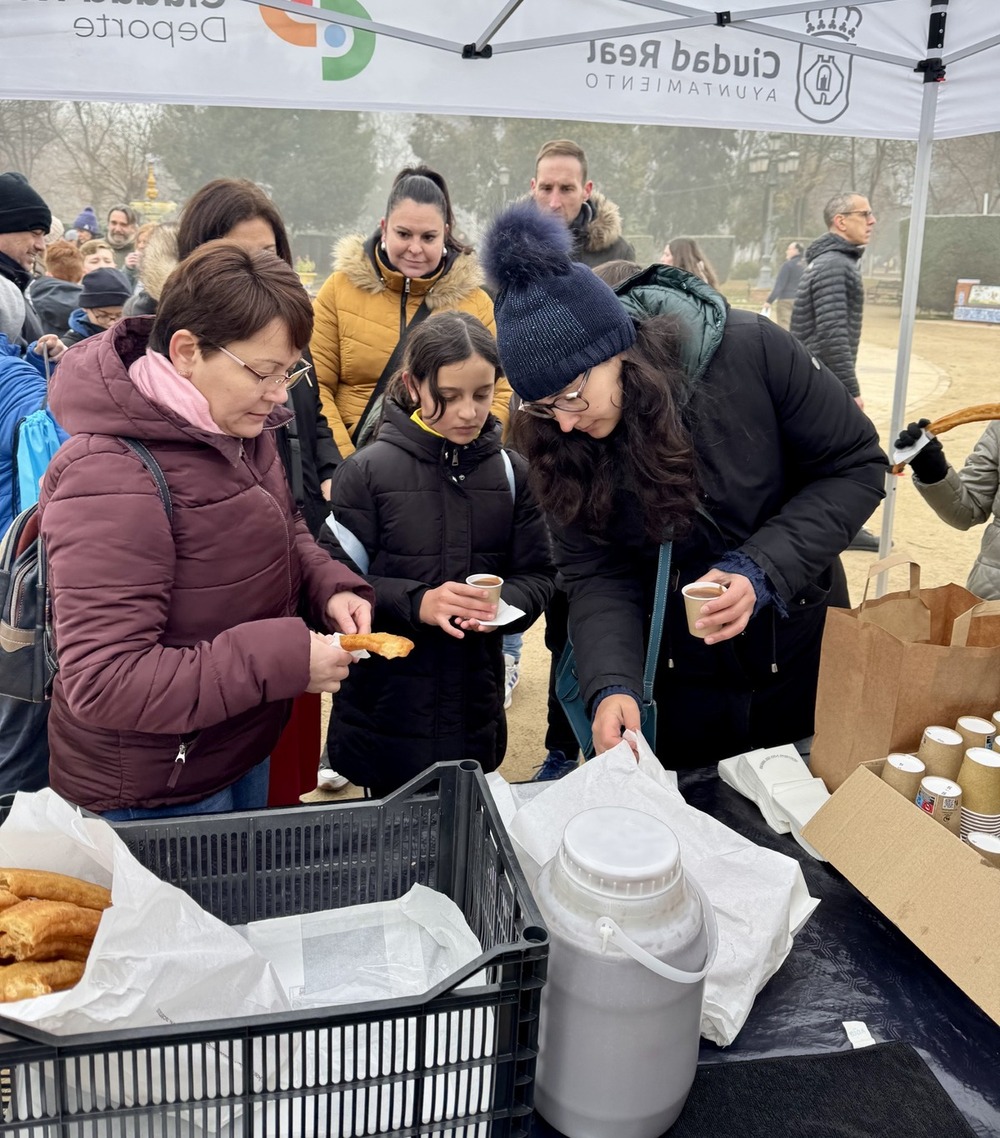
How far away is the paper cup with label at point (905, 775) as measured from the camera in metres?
1.30

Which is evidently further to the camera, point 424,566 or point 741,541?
point 424,566

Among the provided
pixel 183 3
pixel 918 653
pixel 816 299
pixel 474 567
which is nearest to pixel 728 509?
pixel 918 653

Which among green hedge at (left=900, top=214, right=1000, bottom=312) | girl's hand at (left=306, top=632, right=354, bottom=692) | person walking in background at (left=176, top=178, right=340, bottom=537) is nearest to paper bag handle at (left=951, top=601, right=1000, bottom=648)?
girl's hand at (left=306, top=632, right=354, bottom=692)

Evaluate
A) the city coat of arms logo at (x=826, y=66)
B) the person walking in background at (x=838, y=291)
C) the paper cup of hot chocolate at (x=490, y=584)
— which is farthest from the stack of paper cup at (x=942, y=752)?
the person walking in background at (x=838, y=291)

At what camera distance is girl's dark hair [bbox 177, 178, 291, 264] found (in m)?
2.34

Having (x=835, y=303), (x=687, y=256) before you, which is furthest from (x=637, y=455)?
(x=835, y=303)

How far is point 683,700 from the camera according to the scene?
1864 millimetres

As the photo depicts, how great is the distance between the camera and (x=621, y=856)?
0.89 m

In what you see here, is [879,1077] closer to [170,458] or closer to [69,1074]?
[69,1074]

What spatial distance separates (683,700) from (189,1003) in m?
1.20

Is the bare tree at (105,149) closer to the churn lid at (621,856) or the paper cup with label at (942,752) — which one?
the paper cup with label at (942,752)

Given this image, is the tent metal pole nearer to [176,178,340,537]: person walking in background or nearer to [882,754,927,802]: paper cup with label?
[176,178,340,537]: person walking in background

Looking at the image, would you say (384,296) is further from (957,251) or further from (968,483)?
(957,251)

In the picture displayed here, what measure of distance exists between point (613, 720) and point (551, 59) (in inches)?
104
